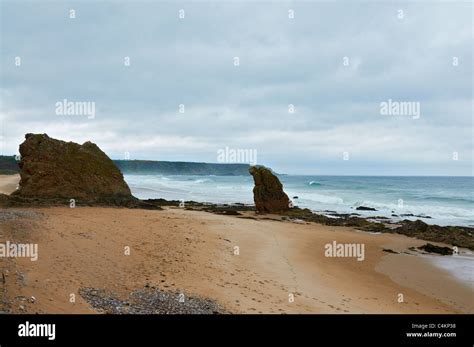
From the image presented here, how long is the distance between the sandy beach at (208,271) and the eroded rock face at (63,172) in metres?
5.33

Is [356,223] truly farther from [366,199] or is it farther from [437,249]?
[366,199]

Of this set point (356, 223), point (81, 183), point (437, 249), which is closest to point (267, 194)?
point (356, 223)

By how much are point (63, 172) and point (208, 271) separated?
629 inches

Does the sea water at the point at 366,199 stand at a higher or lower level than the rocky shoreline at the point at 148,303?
lower

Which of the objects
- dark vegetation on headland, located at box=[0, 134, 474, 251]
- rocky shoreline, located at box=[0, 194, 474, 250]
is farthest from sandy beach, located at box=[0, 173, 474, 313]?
dark vegetation on headland, located at box=[0, 134, 474, 251]

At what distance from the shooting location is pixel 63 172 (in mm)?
23344

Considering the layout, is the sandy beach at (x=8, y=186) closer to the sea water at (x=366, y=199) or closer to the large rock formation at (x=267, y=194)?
the sea water at (x=366, y=199)

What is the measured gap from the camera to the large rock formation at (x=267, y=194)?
98.8 feet

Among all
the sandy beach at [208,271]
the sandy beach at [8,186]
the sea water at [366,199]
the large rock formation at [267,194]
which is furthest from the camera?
the sea water at [366,199]

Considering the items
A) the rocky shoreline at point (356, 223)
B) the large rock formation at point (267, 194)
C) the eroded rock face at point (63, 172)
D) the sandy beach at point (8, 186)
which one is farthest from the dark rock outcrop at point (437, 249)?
the sandy beach at point (8, 186)

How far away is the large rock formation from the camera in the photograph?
30.1 m

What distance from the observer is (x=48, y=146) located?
77.2 ft

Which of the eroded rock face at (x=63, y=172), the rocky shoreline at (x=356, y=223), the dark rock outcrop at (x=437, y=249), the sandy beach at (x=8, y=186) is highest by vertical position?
the eroded rock face at (x=63, y=172)
